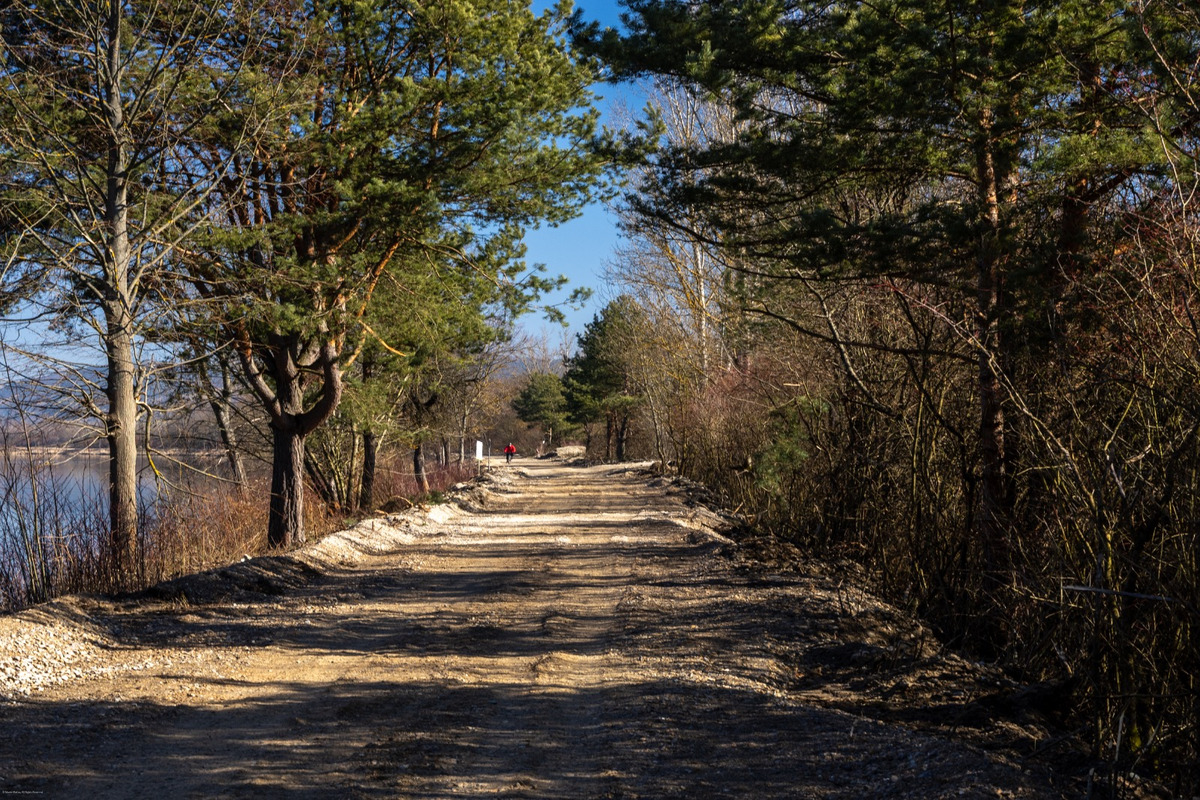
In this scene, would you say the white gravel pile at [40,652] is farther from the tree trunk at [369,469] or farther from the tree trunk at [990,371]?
the tree trunk at [369,469]

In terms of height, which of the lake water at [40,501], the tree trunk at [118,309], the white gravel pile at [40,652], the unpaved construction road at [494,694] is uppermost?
the tree trunk at [118,309]

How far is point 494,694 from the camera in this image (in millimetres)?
5805

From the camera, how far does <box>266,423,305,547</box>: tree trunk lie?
14.4m

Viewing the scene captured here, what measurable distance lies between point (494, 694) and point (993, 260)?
5.22 metres

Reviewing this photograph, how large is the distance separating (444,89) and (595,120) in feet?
9.31

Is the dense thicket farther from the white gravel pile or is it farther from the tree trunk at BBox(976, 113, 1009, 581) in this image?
the white gravel pile

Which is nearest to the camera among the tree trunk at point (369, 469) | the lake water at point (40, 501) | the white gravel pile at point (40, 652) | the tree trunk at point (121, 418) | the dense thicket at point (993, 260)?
the dense thicket at point (993, 260)

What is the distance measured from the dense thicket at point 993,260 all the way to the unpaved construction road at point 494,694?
0.77 m

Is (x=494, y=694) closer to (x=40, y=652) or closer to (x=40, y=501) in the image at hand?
(x=40, y=652)

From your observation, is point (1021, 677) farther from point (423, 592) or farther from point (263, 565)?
point (263, 565)

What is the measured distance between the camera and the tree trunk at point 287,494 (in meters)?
14.4

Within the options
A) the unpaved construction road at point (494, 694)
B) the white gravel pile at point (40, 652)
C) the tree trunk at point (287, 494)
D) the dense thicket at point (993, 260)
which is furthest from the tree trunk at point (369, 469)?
the white gravel pile at point (40, 652)

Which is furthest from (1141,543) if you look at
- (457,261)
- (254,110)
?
(457,261)

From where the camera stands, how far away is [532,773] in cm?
441
